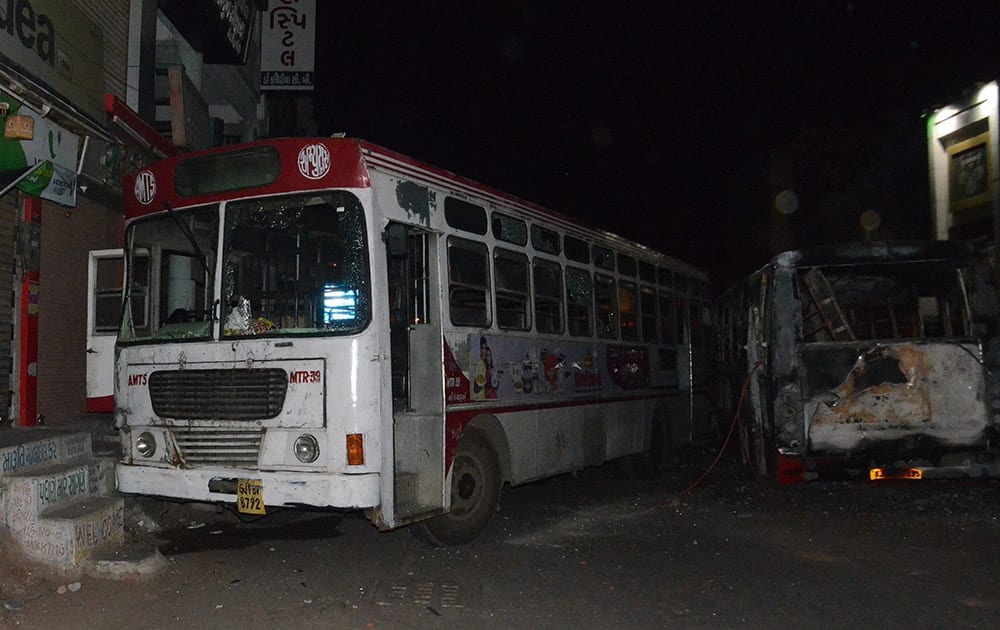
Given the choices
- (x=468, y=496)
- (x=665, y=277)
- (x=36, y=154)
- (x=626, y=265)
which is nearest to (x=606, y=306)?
(x=626, y=265)

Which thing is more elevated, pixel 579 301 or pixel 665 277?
pixel 665 277

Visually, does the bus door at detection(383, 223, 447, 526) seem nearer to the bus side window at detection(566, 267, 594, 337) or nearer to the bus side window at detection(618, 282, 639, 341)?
the bus side window at detection(566, 267, 594, 337)

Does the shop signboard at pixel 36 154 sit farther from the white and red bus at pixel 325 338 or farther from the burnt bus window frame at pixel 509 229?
the burnt bus window frame at pixel 509 229

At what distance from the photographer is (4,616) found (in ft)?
17.5

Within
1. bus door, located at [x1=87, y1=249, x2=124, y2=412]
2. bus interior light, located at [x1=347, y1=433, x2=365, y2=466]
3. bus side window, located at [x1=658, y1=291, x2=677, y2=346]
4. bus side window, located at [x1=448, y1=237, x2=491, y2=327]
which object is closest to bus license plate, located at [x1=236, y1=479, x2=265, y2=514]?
bus interior light, located at [x1=347, y1=433, x2=365, y2=466]

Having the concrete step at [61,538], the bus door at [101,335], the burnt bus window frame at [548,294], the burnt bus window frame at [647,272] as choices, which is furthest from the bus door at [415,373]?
the burnt bus window frame at [647,272]

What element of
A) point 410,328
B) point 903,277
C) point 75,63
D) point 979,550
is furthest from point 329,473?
point 75,63

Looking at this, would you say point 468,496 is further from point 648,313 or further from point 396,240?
point 648,313

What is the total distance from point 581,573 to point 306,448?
94.0 inches

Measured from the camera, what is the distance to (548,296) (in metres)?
9.20

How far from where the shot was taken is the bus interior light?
242 inches

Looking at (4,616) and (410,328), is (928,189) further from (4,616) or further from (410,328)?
(4,616)

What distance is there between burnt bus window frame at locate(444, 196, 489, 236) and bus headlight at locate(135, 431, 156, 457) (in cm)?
309

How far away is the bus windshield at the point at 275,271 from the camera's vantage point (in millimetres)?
6395
